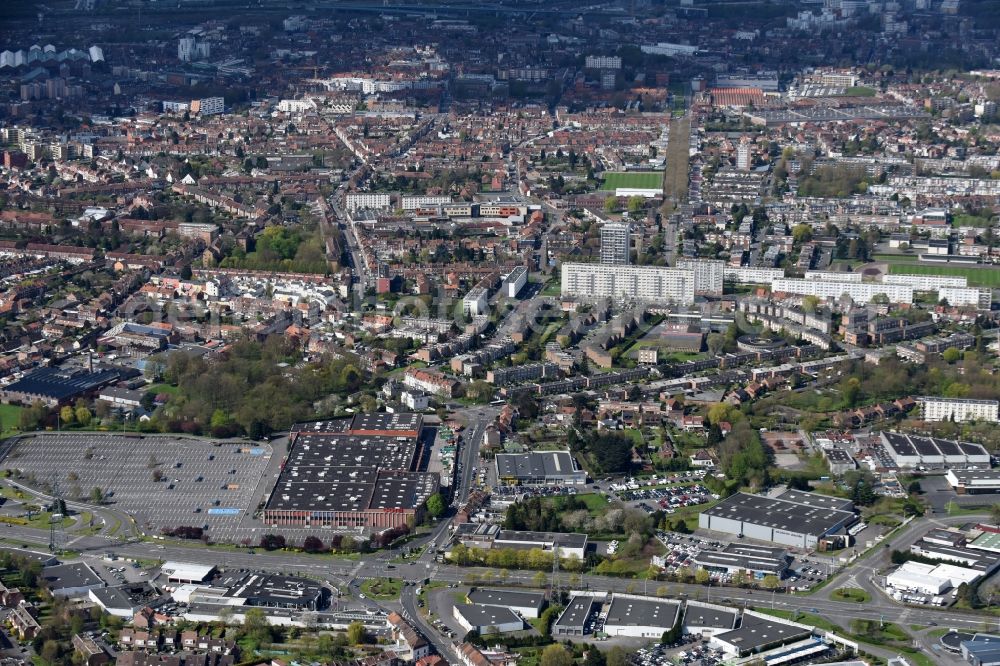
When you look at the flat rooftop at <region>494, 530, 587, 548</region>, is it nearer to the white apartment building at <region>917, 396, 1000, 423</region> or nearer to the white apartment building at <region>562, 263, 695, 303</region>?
the white apartment building at <region>917, 396, 1000, 423</region>

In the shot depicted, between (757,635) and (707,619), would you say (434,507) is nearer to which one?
(707,619)

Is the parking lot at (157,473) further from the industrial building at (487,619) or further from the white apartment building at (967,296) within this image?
the white apartment building at (967,296)

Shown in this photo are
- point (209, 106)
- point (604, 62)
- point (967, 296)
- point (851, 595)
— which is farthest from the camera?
point (604, 62)

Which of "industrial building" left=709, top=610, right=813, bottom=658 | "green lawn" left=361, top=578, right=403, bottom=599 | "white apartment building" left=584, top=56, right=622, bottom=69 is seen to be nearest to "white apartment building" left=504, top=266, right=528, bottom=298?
"green lawn" left=361, top=578, right=403, bottom=599

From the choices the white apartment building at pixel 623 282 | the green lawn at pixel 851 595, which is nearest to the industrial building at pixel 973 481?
the green lawn at pixel 851 595

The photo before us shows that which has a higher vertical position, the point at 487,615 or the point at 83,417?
the point at 487,615

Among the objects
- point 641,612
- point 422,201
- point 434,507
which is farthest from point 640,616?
point 422,201
